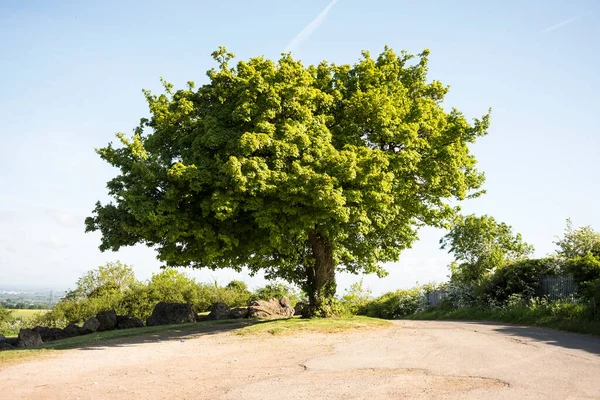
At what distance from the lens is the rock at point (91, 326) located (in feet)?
82.1

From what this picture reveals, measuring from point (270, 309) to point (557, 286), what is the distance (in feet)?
49.6

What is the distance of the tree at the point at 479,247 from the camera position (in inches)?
1268

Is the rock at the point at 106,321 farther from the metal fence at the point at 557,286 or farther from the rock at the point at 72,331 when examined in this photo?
the metal fence at the point at 557,286

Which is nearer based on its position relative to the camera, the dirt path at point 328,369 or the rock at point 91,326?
the dirt path at point 328,369

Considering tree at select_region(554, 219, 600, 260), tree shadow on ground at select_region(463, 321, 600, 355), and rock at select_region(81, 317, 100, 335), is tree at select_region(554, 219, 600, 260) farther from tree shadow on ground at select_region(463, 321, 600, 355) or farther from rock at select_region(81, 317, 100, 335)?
rock at select_region(81, 317, 100, 335)

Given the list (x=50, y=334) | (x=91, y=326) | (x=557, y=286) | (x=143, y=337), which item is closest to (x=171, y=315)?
(x=91, y=326)

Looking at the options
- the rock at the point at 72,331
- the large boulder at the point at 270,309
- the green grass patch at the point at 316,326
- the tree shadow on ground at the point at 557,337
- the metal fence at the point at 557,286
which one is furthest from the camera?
the large boulder at the point at 270,309

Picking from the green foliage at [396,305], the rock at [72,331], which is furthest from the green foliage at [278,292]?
the rock at [72,331]

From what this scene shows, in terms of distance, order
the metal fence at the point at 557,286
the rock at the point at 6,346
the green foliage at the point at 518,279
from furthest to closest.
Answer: the green foliage at the point at 518,279, the metal fence at the point at 557,286, the rock at the point at 6,346

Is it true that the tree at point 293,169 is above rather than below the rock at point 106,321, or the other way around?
above

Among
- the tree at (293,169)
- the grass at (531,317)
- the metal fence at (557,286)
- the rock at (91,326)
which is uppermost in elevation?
the tree at (293,169)

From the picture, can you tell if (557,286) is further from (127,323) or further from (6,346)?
(6,346)

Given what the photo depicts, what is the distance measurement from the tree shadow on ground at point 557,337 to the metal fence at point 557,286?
181 inches

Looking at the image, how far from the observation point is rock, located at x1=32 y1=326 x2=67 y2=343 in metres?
24.2
